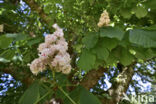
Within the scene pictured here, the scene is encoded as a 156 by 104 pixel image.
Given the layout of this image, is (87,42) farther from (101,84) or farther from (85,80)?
(101,84)

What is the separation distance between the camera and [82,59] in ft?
3.57

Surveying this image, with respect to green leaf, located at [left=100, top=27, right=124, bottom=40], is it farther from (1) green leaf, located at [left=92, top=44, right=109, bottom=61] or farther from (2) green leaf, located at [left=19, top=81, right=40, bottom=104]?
(2) green leaf, located at [left=19, top=81, right=40, bottom=104]

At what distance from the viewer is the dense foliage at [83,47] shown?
3.27ft

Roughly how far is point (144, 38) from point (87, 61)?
35 cm

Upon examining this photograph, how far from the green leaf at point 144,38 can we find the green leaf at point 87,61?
267mm

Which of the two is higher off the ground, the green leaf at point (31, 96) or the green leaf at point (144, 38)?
the green leaf at point (31, 96)

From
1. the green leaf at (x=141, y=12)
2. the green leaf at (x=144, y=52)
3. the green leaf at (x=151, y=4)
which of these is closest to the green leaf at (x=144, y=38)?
the green leaf at (x=144, y=52)

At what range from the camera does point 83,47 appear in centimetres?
165

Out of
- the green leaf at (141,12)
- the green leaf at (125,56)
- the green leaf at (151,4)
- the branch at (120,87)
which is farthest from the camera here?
the branch at (120,87)

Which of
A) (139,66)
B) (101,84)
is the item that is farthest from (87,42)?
(139,66)

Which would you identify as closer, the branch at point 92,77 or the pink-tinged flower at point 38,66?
the pink-tinged flower at point 38,66

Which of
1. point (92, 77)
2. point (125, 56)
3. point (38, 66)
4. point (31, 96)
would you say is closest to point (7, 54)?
point (38, 66)

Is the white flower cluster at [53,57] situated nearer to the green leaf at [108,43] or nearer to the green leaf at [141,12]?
the green leaf at [108,43]

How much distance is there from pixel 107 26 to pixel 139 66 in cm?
476
